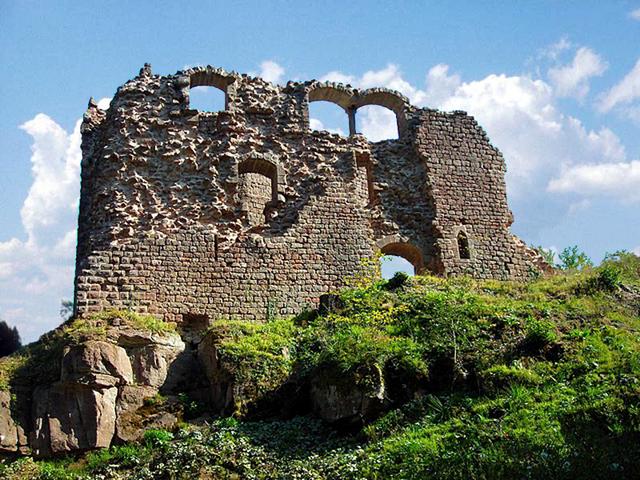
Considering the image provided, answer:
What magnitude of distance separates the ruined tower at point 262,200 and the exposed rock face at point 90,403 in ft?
6.56

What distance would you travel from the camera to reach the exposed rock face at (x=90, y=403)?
458 inches

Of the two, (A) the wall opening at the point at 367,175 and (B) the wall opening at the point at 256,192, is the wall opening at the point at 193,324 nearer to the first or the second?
(B) the wall opening at the point at 256,192

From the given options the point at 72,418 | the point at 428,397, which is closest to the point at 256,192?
the point at 72,418

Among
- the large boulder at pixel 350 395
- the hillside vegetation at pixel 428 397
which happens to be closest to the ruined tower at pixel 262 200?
the hillside vegetation at pixel 428 397

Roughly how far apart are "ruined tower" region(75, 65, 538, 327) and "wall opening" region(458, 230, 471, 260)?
0.12ft

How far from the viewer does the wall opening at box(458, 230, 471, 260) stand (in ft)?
59.3

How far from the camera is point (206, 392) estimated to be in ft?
41.3

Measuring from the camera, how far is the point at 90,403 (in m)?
11.9

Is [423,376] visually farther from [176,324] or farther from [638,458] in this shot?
[176,324]

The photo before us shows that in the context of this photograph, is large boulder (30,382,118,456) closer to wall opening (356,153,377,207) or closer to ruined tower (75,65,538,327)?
ruined tower (75,65,538,327)

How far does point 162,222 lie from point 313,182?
3.82 m

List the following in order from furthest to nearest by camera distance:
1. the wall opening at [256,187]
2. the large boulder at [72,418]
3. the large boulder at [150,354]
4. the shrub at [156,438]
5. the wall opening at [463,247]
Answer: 1. the wall opening at [463,247]
2. the wall opening at [256,187]
3. the large boulder at [150,354]
4. the large boulder at [72,418]
5. the shrub at [156,438]

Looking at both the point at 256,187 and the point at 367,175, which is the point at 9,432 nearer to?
the point at 256,187

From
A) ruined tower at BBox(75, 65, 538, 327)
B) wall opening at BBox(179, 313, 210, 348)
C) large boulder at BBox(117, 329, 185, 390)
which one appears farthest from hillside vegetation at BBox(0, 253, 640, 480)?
ruined tower at BBox(75, 65, 538, 327)
